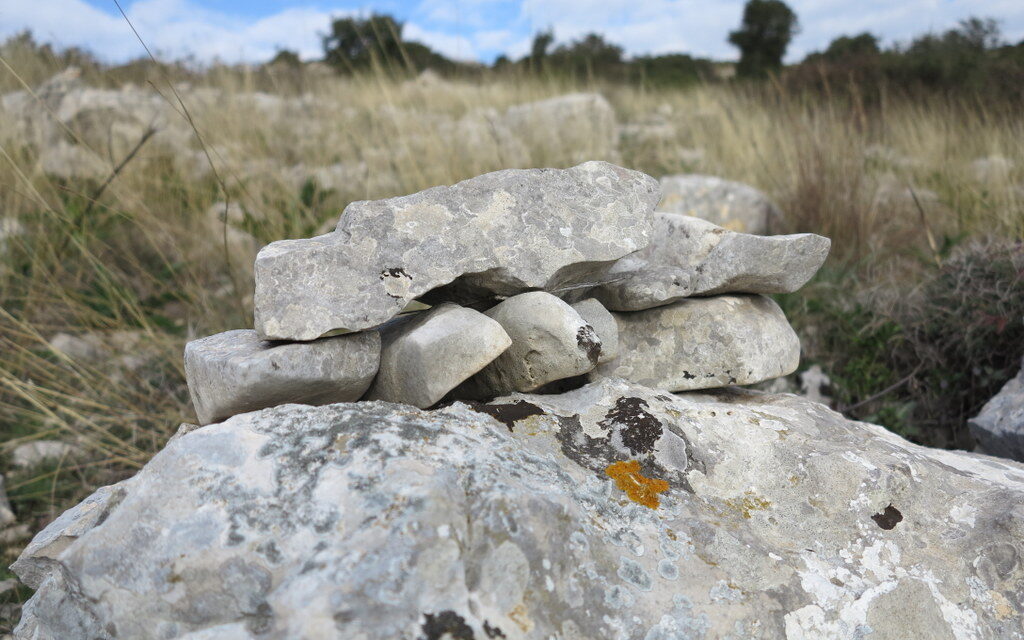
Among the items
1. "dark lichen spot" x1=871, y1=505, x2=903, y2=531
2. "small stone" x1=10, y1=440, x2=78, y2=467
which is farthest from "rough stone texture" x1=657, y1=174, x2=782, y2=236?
"small stone" x1=10, y1=440, x2=78, y2=467

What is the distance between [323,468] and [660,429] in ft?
2.77

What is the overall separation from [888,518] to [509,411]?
95 centimetres

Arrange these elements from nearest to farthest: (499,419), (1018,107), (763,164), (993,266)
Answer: (499,419), (993,266), (763,164), (1018,107)

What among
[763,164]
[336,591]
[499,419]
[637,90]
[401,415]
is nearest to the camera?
[336,591]

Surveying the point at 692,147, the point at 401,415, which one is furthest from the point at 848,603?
the point at 692,147

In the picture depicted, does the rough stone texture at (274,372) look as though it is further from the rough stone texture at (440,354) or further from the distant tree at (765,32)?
the distant tree at (765,32)

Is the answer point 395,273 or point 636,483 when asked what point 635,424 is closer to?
point 636,483

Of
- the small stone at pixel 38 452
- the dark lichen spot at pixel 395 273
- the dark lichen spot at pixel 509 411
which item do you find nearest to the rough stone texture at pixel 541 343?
the dark lichen spot at pixel 509 411

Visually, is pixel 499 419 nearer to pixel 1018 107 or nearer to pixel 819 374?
pixel 819 374

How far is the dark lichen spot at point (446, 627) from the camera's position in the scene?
129 centimetres

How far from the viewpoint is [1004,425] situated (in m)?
2.84

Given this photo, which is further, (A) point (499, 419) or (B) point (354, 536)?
(A) point (499, 419)

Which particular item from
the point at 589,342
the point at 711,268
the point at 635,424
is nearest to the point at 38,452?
the point at 589,342

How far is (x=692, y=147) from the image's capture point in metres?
8.52
